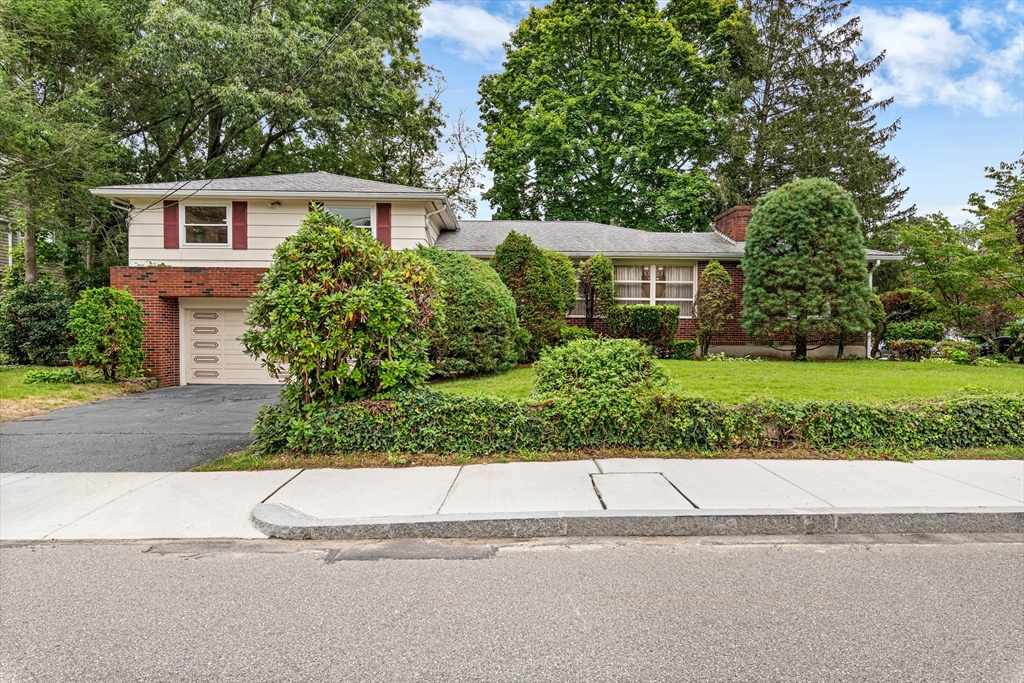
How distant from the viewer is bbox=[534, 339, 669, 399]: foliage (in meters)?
6.11

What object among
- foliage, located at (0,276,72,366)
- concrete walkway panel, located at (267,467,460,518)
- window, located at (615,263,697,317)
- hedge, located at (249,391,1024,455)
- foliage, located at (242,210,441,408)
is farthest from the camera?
window, located at (615,263,697,317)

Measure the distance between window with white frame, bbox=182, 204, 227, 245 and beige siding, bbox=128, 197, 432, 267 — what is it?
0.71 ft

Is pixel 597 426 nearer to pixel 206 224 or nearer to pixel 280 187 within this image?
pixel 280 187

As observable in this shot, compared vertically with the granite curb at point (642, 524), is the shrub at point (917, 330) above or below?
above

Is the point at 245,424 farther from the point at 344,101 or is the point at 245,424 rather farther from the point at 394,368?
the point at 344,101

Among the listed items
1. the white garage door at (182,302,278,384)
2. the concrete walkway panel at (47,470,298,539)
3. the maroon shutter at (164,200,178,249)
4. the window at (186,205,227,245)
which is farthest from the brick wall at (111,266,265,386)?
the concrete walkway panel at (47,470,298,539)

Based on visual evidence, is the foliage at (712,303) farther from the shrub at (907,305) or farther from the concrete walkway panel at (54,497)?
the concrete walkway panel at (54,497)

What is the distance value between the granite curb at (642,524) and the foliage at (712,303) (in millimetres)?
10222

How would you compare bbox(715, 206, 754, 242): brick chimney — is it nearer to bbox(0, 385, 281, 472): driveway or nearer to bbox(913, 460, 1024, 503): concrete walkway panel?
bbox(913, 460, 1024, 503): concrete walkway panel

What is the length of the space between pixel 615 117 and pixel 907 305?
1455 cm

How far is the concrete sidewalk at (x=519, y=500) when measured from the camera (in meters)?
3.98

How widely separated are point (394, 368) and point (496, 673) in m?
4.02

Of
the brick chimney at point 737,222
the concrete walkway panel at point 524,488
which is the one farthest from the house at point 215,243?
the concrete walkway panel at point 524,488

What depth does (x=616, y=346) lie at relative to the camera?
6609 mm
